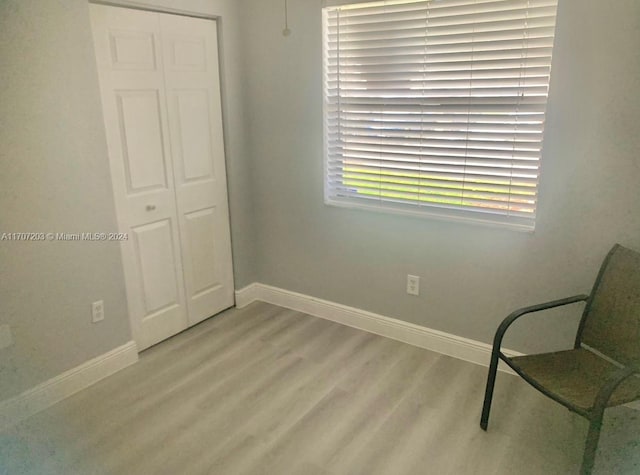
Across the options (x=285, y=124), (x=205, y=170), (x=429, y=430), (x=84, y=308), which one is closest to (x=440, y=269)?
(x=429, y=430)

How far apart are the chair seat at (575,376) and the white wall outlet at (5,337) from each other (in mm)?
2320

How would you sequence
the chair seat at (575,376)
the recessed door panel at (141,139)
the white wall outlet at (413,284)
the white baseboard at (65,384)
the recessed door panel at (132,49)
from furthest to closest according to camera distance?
the white wall outlet at (413,284)
the recessed door panel at (141,139)
the recessed door panel at (132,49)
the white baseboard at (65,384)
the chair seat at (575,376)

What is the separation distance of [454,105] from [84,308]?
7.45 ft

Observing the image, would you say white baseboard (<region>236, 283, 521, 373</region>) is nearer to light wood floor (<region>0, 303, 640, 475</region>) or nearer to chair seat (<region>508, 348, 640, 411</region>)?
light wood floor (<region>0, 303, 640, 475</region>)

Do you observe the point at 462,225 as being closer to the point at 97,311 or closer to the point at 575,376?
the point at 575,376

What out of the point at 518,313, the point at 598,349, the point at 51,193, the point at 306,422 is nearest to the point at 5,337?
the point at 51,193

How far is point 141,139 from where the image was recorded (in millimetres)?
2703

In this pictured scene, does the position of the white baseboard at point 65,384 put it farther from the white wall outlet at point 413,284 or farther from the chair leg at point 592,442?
the chair leg at point 592,442

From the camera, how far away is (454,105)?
2.54 meters

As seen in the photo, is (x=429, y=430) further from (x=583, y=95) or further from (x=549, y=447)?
(x=583, y=95)

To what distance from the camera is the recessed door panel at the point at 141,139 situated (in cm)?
261

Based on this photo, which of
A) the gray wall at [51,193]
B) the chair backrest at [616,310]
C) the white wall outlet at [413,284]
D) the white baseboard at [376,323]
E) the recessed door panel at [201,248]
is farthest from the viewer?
the recessed door panel at [201,248]

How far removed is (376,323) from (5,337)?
Result: 6.79ft

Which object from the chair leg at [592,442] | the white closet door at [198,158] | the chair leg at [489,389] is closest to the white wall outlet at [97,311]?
the white closet door at [198,158]
